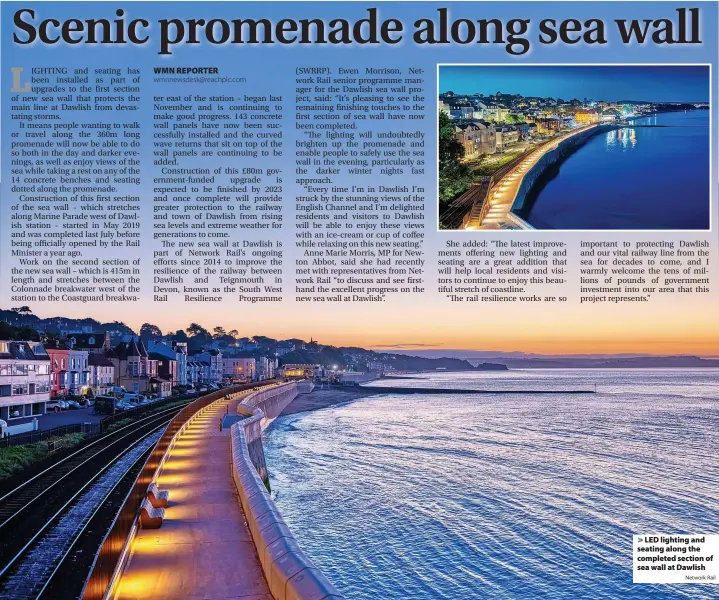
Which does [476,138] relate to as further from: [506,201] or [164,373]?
[164,373]

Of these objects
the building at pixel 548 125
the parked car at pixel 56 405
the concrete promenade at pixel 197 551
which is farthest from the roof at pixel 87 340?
the concrete promenade at pixel 197 551

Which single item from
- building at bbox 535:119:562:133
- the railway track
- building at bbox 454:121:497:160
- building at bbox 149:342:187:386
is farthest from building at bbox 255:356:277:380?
building at bbox 535:119:562:133

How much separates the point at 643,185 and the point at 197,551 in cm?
2041

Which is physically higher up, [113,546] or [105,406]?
[113,546]

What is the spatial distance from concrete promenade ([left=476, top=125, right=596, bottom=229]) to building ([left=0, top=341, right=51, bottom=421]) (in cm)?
3211

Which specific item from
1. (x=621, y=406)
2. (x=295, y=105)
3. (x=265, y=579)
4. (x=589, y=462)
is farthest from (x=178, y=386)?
(x=265, y=579)

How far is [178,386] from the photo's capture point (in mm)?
110875

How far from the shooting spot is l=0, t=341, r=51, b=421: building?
4628 centimetres

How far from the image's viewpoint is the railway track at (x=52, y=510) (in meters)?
14.6

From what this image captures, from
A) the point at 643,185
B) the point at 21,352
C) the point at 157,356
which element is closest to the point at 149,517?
the point at 643,185

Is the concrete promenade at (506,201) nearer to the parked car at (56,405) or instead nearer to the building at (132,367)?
the parked car at (56,405)

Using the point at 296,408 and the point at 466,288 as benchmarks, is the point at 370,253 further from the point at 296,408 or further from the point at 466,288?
the point at 296,408

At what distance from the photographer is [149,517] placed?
1308 cm

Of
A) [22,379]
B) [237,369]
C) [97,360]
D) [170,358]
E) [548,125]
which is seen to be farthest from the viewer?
[237,369]
